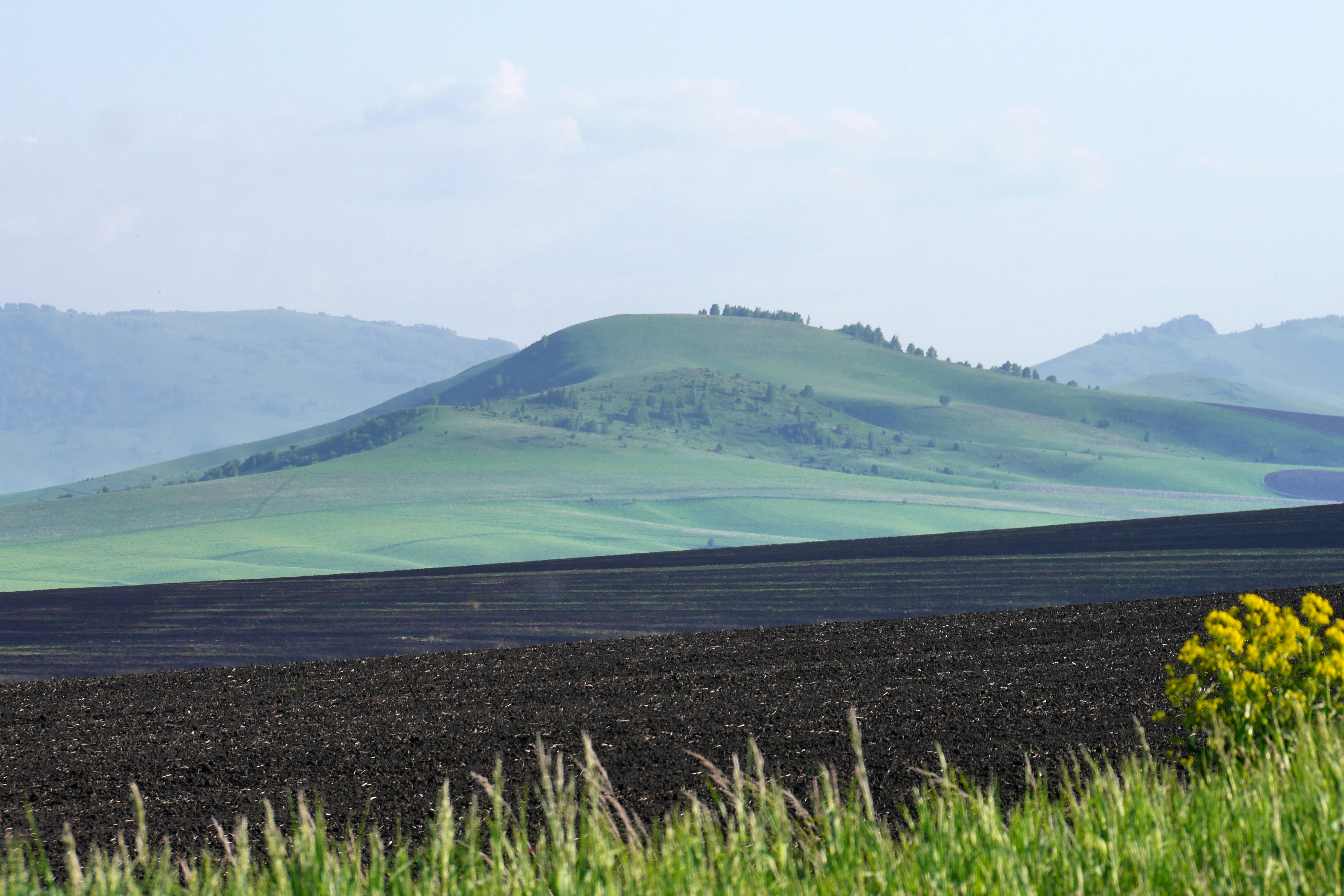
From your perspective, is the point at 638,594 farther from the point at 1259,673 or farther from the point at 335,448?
the point at 335,448

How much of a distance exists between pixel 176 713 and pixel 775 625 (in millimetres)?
7790

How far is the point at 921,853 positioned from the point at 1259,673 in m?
2.22

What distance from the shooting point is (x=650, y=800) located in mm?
7426

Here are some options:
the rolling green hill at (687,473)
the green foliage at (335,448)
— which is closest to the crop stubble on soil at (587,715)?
the rolling green hill at (687,473)

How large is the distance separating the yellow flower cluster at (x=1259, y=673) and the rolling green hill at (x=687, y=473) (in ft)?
175

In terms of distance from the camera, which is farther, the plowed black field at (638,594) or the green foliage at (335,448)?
the green foliage at (335,448)

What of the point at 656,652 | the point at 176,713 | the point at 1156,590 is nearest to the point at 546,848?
the point at 176,713

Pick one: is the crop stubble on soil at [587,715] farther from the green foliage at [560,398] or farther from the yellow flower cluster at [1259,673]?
the green foliage at [560,398]

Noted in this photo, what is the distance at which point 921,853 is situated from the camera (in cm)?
466

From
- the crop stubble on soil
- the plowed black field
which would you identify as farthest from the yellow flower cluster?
the plowed black field

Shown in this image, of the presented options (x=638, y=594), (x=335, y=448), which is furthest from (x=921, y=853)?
(x=335, y=448)

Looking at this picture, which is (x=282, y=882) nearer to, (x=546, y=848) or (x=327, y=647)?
(x=546, y=848)

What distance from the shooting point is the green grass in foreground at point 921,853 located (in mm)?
4160

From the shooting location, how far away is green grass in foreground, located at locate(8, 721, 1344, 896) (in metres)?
4.16
